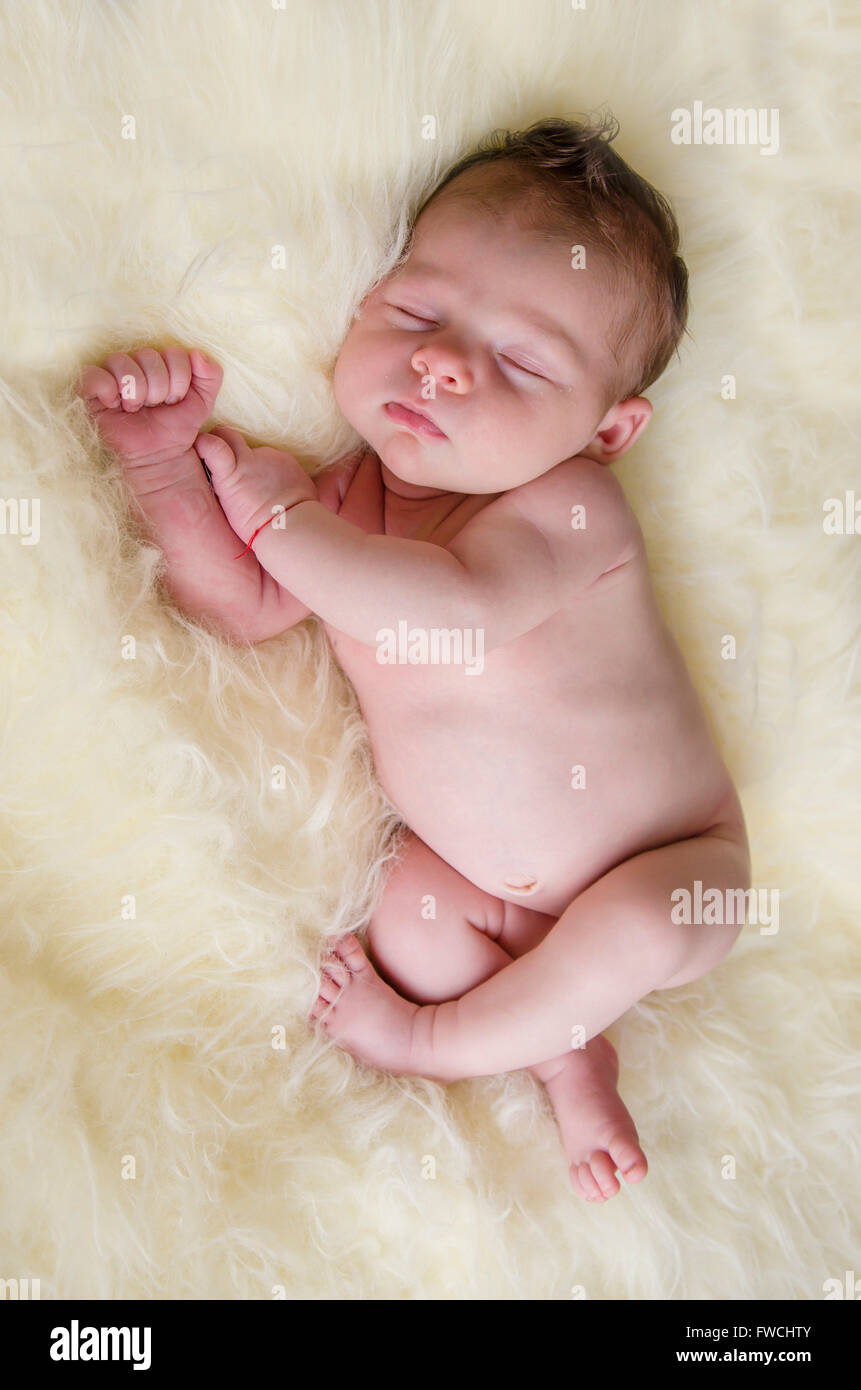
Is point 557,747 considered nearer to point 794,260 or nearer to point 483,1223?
point 483,1223

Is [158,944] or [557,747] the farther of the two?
[557,747]

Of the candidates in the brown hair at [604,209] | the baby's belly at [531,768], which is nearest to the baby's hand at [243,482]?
→ the baby's belly at [531,768]

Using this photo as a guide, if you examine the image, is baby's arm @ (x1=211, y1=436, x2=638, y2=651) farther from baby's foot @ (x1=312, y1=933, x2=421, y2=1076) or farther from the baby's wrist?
baby's foot @ (x1=312, y1=933, x2=421, y2=1076)

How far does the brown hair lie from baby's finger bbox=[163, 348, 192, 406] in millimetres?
367

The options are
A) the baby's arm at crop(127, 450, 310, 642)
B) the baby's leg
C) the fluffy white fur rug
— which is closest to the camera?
the fluffy white fur rug

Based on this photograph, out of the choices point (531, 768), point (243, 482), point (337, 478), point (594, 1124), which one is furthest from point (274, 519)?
point (594, 1124)

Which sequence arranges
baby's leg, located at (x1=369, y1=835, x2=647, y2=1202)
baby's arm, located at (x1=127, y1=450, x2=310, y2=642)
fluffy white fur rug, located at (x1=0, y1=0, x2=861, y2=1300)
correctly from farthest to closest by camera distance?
baby's leg, located at (x1=369, y1=835, x2=647, y2=1202) → baby's arm, located at (x1=127, y1=450, x2=310, y2=642) → fluffy white fur rug, located at (x1=0, y1=0, x2=861, y2=1300)

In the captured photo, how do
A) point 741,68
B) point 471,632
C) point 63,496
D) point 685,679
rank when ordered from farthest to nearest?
point 685,679 → point 741,68 → point 471,632 → point 63,496

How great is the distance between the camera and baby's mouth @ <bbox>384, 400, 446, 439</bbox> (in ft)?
4.14

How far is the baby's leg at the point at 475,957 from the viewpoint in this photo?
1391mm

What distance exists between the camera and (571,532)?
1.34 metres

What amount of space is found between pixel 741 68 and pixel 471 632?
32.7 inches

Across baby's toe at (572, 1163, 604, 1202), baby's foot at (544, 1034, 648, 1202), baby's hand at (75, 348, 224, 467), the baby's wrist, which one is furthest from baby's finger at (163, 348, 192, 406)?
baby's toe at (572, 1163, 604, 1202)

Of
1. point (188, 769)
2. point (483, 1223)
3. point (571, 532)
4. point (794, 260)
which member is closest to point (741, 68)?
point (794, 260)
